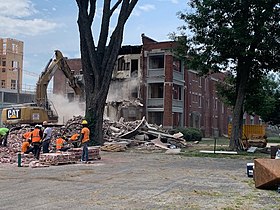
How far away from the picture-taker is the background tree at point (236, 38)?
2416cm

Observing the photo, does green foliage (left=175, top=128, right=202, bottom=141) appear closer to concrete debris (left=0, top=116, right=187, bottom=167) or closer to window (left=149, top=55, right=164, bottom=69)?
window (left=149, top=55, right=164, bottom=69)

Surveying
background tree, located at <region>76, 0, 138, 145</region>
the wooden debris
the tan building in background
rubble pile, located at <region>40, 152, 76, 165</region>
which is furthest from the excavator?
the tan building in background

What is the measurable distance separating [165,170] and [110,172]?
2190 millimetres

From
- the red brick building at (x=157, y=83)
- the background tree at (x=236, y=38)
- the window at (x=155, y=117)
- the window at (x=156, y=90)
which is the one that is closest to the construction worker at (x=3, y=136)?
the background tree at (x=236, y=38)

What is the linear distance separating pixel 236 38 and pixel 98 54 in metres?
9.18

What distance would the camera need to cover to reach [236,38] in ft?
78.5

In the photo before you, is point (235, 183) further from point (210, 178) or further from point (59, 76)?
point (59, 76)

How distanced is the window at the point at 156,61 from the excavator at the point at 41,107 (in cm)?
1580

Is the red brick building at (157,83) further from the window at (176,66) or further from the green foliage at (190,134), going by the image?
the green foliage at (190,134)

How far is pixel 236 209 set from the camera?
9.07 metres

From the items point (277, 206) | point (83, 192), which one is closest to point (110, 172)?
point (83, 192)

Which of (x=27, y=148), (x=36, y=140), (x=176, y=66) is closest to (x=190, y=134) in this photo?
(x=176, y=66)

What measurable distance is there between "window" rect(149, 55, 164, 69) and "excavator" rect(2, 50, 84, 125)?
51.8 ft

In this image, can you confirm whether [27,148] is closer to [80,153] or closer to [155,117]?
[80,153]
